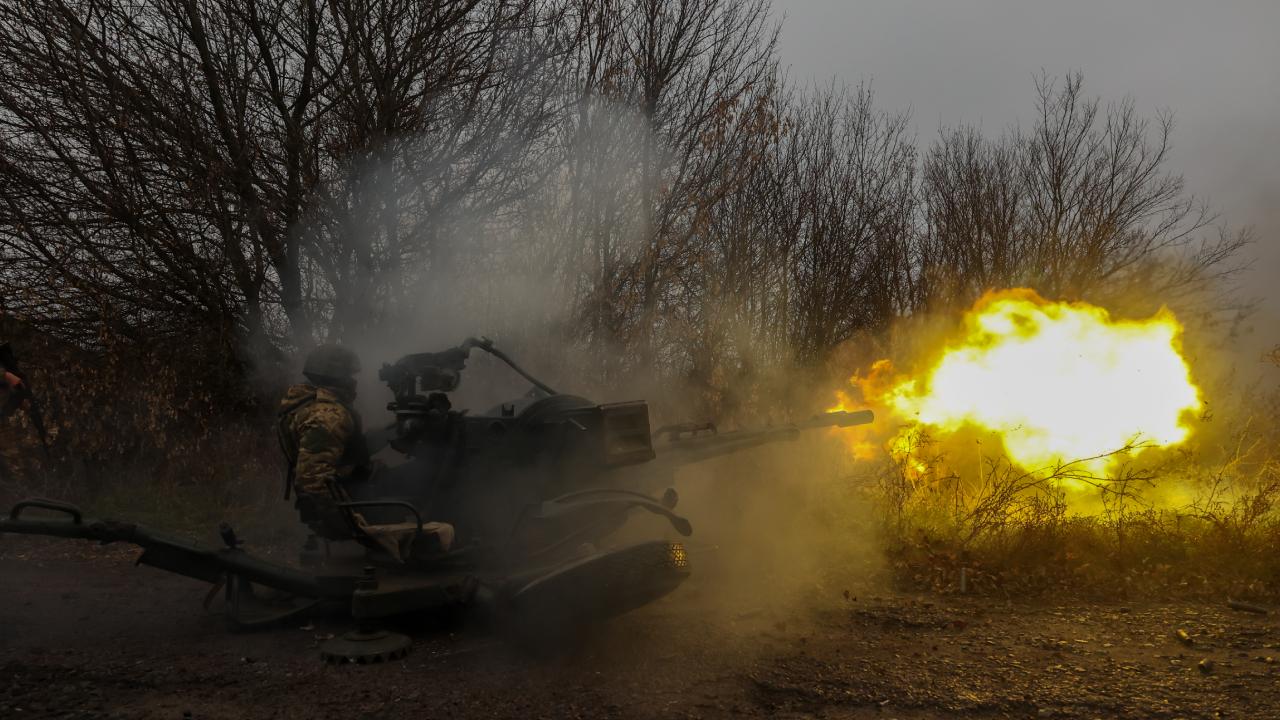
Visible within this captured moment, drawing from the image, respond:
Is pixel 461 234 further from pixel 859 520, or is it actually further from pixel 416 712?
pixel 416 712

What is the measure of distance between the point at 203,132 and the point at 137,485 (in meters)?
4.43

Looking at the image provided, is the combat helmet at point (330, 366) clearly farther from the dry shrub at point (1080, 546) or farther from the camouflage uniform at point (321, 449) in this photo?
the dry shrub at point (1080, 546)

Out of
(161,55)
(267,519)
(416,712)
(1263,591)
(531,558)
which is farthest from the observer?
(267,519)

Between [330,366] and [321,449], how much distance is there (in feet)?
2.12

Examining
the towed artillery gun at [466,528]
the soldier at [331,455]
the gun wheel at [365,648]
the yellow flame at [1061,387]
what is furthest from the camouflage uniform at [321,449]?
the yellow flame at [1061,387]

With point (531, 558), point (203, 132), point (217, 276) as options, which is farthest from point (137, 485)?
point (531, 558)

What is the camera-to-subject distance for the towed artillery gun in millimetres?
5160

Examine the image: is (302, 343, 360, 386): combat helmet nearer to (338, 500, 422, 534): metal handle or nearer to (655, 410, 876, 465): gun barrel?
(338, 500, 422, 534): metal handle

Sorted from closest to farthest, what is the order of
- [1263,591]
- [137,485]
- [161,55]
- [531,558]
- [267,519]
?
[531,558] → [1263,591] → [161,55] → [267,519] → [137,485]

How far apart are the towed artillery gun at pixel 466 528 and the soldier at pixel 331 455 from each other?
0.08 metres

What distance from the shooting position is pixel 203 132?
29.4ft

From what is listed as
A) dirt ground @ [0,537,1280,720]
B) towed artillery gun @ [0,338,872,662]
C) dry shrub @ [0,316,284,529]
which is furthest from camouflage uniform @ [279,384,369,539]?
dry shrub @ [0,316,284,529]

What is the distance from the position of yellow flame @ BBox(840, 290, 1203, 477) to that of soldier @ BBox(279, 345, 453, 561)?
6252 mm

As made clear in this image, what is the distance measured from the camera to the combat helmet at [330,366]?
6012 mm
